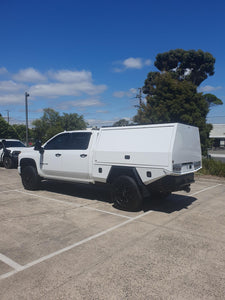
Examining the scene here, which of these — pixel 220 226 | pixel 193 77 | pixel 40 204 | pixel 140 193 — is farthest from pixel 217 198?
pixel 193 77

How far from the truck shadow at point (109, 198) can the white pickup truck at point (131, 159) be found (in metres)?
0.54

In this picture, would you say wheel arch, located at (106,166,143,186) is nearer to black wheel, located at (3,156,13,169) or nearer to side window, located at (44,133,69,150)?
side window, located at (44,133,69,150)

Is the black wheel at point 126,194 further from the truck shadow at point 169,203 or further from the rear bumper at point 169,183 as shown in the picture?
the truck shadow at point 169,203

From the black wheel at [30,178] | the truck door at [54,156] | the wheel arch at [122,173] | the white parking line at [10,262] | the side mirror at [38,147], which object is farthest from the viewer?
the black wheel at [30,178]

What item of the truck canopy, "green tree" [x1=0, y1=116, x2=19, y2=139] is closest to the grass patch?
the truck canopy

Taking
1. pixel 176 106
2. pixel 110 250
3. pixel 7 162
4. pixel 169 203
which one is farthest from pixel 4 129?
pixel 110 250

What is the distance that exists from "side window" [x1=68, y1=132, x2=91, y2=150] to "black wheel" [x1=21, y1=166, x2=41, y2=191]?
179 centimetres

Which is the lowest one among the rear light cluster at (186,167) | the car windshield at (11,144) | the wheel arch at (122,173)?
the wheel arch at (122,173)

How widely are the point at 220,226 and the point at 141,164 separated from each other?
2079mm

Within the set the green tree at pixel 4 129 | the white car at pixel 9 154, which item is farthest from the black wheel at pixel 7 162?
the green tree at pixel 4 129

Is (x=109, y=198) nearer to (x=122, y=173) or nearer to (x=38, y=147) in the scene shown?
(x=122, y=173)

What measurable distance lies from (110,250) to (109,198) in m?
3.62

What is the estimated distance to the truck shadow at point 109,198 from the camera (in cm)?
665

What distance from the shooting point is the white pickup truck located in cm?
552
